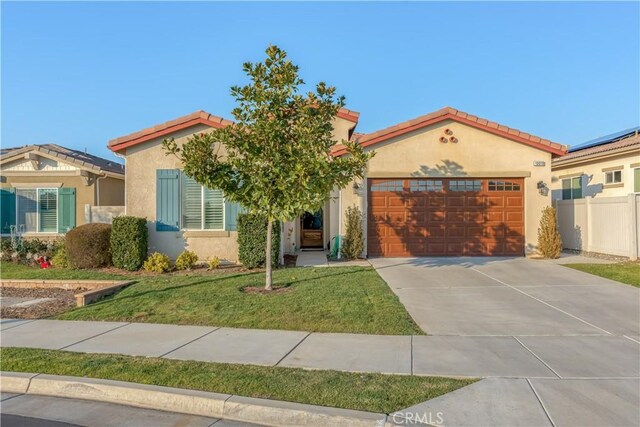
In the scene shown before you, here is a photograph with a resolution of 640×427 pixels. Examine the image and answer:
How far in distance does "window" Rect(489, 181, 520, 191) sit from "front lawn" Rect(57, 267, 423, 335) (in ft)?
20.0

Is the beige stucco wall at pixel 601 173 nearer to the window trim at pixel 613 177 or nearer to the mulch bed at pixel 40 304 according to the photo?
the window trim at pixel 613 177

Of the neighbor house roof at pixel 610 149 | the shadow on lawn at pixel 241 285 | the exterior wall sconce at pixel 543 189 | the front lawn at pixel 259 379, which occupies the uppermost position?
the neighbor house roof at pixel 610 149

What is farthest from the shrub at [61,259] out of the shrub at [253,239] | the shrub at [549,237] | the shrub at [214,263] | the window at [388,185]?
the shrub at [549,237]

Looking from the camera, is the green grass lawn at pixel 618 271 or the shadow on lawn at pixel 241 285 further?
the green grass lawn at pixel 618 271

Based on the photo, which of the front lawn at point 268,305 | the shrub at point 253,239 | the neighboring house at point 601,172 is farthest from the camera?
Answer: the neighboring house at point 601,172

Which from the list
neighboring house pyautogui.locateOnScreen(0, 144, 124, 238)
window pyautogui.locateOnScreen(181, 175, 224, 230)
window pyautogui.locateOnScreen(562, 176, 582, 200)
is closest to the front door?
window pyautogui.locateOnScreen(181, 175, 224, 230)

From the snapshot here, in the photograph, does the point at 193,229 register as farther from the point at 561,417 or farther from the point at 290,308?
the point at 561,417

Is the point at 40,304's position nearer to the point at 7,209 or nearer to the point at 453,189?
the point at 7,209

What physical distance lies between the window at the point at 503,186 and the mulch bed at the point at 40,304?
39.7 ft

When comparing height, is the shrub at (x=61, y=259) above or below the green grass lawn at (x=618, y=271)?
above

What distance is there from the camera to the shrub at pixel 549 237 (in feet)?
48.1

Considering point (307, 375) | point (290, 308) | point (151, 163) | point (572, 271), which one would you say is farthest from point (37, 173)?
point (572, 271)

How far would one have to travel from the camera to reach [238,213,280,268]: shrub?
12.9 meters

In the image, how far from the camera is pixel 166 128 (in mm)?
14047
